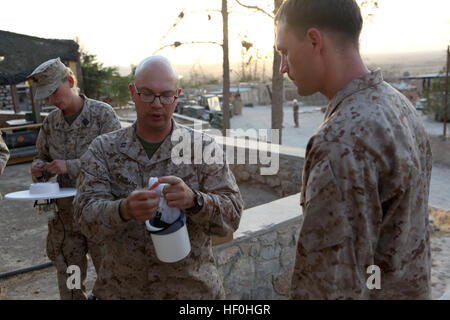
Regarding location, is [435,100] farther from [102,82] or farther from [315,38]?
[315,38]

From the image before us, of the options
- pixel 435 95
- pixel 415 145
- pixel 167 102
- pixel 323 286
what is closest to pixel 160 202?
pixel 167 102

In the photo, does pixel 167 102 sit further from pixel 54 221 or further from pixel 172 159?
pixel 54 221

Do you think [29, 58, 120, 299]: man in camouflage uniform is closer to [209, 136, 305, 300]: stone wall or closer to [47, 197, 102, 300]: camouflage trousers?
[47, 197, 102, 300]: camouflage trousers

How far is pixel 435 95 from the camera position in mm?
21000

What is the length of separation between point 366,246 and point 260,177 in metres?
6.07

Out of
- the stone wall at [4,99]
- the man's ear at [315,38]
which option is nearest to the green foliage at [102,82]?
the stone wall at [4,99]

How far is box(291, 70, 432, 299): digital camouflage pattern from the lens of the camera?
1.12 metres

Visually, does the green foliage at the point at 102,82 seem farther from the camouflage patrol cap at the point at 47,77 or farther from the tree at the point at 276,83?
the camouflage patrol cap at the point at 47,77

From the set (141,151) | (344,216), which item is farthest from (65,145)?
(344,216)

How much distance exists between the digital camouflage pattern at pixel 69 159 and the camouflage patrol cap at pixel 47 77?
0.24 metres

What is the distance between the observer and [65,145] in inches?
122

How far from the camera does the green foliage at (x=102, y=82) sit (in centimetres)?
2326

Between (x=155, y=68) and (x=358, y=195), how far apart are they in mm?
1180

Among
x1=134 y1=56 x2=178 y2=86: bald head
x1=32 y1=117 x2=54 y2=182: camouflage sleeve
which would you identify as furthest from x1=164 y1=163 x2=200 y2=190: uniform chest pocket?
x1=32 y1=117 x2=54 y2=182: camouflage sleeve
